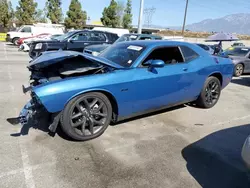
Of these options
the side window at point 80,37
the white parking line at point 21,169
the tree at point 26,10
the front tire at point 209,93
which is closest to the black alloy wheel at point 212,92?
the front tire at point 209,93

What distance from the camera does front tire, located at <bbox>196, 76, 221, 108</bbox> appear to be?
5078mm

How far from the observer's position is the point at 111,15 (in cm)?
4006

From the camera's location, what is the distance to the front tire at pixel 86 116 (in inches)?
129

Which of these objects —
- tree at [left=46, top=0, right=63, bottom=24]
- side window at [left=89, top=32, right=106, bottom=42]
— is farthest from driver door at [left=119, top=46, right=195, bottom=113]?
tree at [left=46, top=0, right=63, bottom=24]

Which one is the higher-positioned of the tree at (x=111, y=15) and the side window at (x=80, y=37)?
the tree at (x=111, y=15)

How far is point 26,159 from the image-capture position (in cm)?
296

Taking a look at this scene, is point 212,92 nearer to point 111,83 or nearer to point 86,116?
point 111,83

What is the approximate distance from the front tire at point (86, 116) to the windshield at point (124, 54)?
2.78ft

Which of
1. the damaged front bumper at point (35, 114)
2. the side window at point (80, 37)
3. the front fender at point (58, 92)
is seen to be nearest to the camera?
the front fender at point (58, 92)

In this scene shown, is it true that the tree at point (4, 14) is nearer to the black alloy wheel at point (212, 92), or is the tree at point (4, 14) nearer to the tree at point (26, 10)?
the tree at point (26, 10)

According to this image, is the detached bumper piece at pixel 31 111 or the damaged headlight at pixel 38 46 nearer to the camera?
the detached bumper piece at pixel 31 111

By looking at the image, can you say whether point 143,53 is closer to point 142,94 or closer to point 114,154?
point 142,94

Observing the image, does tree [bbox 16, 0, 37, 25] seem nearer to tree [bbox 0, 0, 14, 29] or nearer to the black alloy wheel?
tree [bbox 0, 0, 14, 29]

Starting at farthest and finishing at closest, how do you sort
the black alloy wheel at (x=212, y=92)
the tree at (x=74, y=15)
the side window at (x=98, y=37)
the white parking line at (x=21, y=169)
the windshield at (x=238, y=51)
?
the tree at (x=74, y=15) < the side window at (x=98, y=37) < the windshield at (x=238, y=51) < the black alloy wheel at (x=212, y=92) < the white parking line at (x=21, y=169)
